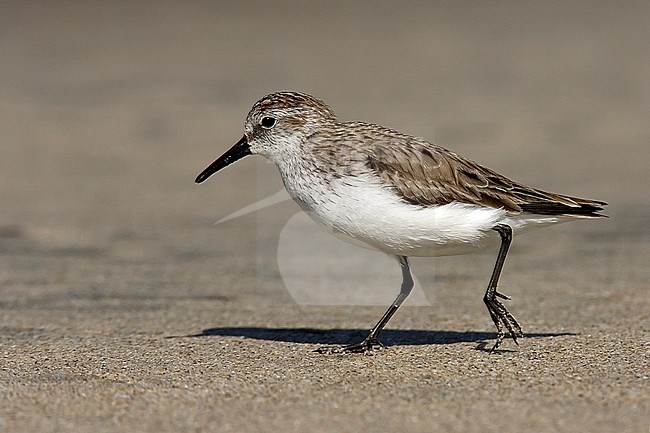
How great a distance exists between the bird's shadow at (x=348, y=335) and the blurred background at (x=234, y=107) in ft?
3.74

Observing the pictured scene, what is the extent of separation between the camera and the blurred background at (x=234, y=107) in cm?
880

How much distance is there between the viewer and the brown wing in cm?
524

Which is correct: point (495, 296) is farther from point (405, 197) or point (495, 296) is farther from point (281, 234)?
point (281, 234)

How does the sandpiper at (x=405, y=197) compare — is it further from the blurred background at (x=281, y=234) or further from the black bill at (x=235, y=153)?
the blurred background at (x=281, y=234)

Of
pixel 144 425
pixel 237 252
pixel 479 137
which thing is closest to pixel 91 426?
pixel 144 425

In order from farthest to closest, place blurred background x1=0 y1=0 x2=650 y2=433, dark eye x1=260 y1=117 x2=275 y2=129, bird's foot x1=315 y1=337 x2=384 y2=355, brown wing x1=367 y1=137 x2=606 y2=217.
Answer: dark eye x1=260 y1=117 x2=275 y2=129 → bird's foot x1=315 y1=337 x2=384 y2=355 → brown wing x1=367 y1=137 x2=606 y2=217 → blurred background x1=0 y1=0 x2=650 y2=433

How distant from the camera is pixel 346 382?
190 inches

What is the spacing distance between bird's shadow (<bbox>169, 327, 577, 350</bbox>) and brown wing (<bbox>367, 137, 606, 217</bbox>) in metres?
0.83

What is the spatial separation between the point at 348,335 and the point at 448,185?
4.17ft

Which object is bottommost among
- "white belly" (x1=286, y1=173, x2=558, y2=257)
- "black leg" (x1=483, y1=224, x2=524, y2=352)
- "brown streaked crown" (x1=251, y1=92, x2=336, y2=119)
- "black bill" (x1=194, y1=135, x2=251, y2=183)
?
"black leg" (x1=483, y1=224, x2=524, y2=352)

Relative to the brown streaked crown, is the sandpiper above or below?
below

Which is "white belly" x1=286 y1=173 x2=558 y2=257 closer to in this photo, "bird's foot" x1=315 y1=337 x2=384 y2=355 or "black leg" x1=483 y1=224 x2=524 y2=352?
"black leg" x1=483 y1=224 x2=524 y2=352

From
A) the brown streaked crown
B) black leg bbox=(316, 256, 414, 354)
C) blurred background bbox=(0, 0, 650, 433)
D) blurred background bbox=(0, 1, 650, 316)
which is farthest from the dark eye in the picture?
blurred background bbox=(0, 1, 650, 316)

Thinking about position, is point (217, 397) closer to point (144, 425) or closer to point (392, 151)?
point (144, 425)
